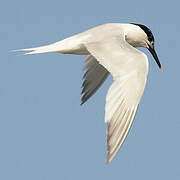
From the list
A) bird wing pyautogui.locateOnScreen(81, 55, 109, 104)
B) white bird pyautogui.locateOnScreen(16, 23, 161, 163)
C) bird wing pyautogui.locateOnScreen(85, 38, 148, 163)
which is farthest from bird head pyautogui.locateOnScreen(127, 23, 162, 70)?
bird wing pyautogui.locateOnScreen(85, 38, 148, 163)

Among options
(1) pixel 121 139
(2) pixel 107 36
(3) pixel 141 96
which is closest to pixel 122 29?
(2) pixel 107 36

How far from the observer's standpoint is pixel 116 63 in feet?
24.6

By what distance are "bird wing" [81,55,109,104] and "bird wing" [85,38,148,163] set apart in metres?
1.75

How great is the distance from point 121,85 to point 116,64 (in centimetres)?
45

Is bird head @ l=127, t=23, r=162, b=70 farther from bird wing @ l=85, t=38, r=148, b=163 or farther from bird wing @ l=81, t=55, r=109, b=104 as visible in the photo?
bird wing @ l=85, t=38, r=148, b=163

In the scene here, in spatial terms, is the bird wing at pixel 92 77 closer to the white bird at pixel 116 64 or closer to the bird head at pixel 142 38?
the white bird at pixel 116 64

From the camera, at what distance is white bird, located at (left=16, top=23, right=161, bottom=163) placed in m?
6.83

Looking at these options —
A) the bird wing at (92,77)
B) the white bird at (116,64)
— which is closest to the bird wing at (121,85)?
the white bird at (116,64)

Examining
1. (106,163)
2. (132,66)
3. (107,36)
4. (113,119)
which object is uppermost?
(107,36)

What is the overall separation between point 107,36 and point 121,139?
85.2 inches

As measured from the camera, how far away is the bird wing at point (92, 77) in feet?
32.1

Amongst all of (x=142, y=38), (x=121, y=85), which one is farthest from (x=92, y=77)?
(x=121, y=85)

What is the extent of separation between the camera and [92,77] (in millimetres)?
9820

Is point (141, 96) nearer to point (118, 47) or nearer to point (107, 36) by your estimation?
point (118, 47)
